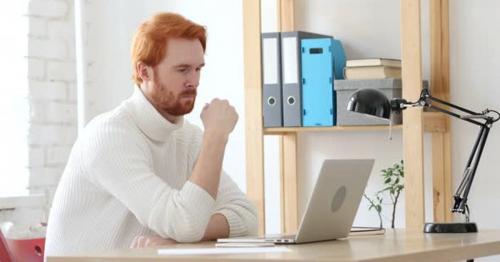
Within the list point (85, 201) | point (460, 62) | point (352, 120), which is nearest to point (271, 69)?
point (352, 120)

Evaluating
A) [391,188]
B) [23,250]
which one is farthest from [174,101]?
[391,188]

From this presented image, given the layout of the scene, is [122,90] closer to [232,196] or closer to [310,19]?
[310,19]

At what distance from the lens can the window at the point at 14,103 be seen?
4043 millimetres

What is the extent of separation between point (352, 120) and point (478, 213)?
1.95 ft

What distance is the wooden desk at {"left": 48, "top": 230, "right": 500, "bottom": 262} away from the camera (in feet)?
6.05

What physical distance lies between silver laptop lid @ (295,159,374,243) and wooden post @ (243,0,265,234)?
1.32 metres

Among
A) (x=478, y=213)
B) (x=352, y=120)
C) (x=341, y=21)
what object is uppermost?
(x=341, y=21)

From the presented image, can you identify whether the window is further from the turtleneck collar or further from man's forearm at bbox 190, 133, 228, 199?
man's forearm at bbox 190, 133, 228, 199

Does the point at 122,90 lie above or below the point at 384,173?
above

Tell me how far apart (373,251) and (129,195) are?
0.68 meters

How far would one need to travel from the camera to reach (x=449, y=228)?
273 centimetres

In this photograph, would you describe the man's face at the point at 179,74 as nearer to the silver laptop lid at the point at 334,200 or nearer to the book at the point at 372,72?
the silver laptop lid at the point at 334,200

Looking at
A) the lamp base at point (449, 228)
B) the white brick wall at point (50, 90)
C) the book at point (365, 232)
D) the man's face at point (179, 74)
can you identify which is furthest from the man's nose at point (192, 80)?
the white brick wall at point (50, 90)

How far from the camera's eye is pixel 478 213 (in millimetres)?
3773
